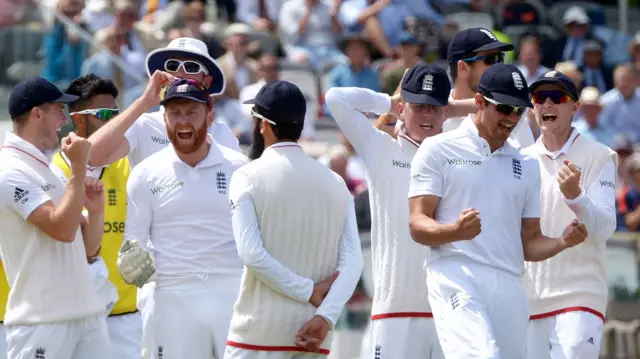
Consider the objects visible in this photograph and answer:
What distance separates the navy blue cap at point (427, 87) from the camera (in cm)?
872

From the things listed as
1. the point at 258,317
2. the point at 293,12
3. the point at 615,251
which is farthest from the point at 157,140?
the point at 293,12

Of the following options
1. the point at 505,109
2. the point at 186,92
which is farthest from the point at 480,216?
the point at 186,92

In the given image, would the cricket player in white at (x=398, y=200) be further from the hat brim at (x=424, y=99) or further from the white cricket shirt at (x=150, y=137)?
the white cricket shirt at (x=150, y=137)

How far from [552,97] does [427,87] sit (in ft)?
3.23

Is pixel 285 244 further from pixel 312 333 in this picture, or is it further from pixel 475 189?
pixel 475 189

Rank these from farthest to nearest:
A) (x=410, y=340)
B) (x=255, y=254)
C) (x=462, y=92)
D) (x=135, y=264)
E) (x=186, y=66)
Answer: (x=186, y=66) → (x=462, y=92) → (x=410, y=340) → (x=135, y=264) → (x=255, y=254)

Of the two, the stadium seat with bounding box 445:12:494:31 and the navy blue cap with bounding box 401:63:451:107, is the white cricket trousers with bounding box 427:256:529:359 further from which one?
the stadium seat with bounding box 445:12:494:31

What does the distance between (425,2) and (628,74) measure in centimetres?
341

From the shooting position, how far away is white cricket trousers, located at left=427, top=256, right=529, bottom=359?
26.0 feet

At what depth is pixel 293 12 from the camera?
63.3ft

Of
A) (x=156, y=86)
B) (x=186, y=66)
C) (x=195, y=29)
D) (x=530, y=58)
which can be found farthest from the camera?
(x=195, y=29)

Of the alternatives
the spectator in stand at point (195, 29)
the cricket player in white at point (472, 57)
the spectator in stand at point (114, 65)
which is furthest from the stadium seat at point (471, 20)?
the cricket player in white at point (472, 57)

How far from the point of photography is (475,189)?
8117mm

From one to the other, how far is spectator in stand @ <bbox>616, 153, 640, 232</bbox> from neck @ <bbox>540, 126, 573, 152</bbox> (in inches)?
215
